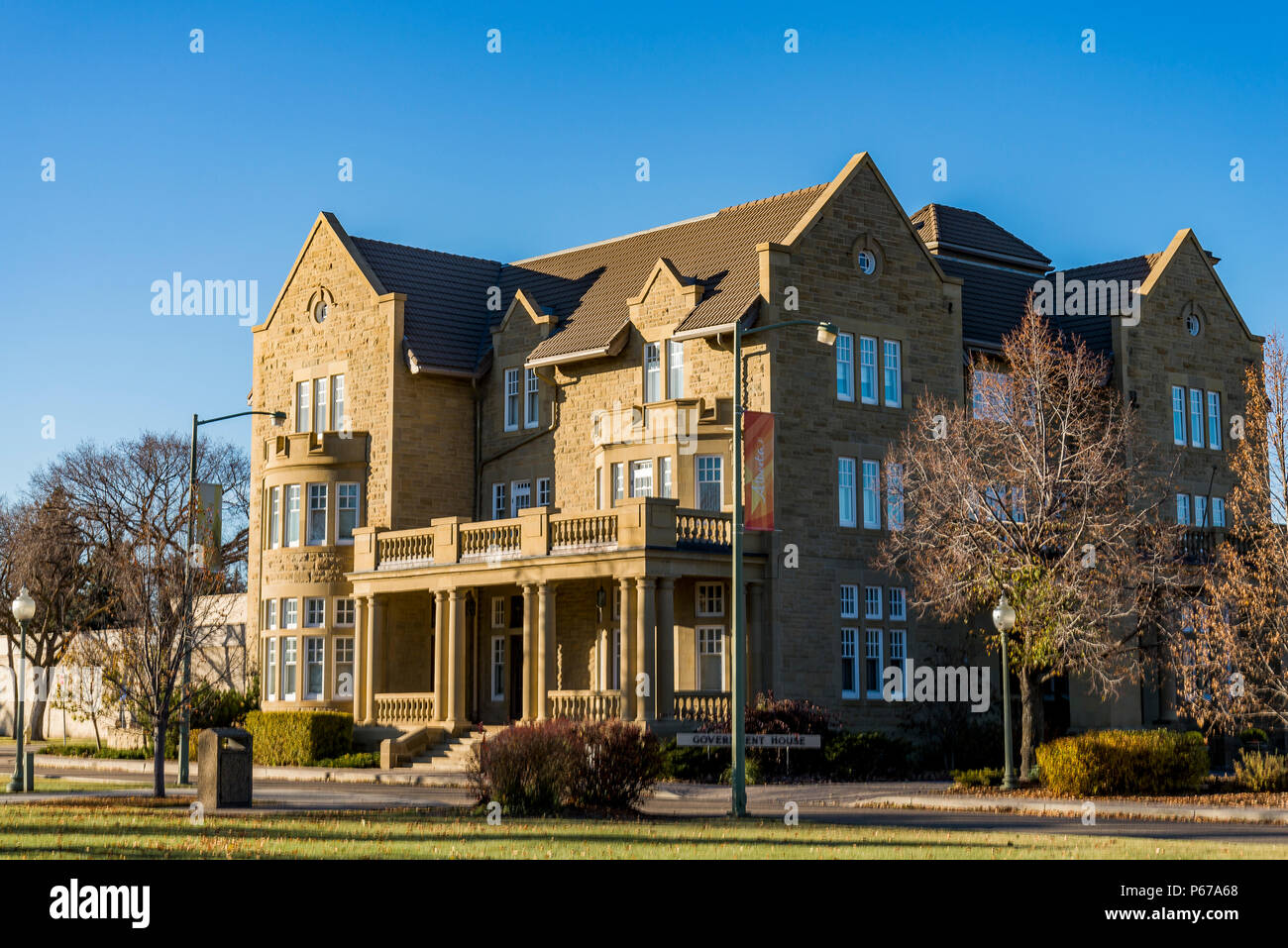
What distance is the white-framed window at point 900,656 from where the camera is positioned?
4009 cm

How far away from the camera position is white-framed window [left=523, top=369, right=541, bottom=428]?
148 feet

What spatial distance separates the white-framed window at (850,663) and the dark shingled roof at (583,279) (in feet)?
28.3

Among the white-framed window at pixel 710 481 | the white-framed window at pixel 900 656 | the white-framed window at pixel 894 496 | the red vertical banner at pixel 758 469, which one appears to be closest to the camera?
the red vertical banner at pixel 758 469

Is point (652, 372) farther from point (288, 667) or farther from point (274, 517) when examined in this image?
point (288, 667)

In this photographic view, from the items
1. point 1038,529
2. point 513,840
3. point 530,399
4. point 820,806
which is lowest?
point 820,806

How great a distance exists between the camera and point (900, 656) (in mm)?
40406

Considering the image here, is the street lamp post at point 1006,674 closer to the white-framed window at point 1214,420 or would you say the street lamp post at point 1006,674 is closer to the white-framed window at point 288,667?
the white-framed window at point 1214,420

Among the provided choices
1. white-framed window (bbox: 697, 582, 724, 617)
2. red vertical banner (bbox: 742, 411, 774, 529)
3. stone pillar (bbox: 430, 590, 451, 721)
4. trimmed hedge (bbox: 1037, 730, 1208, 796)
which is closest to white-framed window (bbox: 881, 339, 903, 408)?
red vertical banner (bbox: 742, 411, 774, 529)

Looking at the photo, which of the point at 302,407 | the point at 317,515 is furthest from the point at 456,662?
the point at 302,407

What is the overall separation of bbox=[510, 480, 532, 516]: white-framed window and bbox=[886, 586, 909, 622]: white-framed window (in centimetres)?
1077

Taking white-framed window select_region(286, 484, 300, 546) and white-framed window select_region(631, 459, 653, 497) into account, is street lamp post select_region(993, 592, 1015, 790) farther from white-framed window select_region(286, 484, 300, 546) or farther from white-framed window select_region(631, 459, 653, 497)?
white-framed window select_region(286, 484, 300, 546)

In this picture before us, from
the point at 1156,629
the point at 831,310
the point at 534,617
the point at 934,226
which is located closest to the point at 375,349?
the point at 534,617

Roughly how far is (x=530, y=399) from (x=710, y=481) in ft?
25.1

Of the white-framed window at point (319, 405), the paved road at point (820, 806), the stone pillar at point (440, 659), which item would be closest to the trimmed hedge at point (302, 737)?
the stone pillar at point (440, 659)
